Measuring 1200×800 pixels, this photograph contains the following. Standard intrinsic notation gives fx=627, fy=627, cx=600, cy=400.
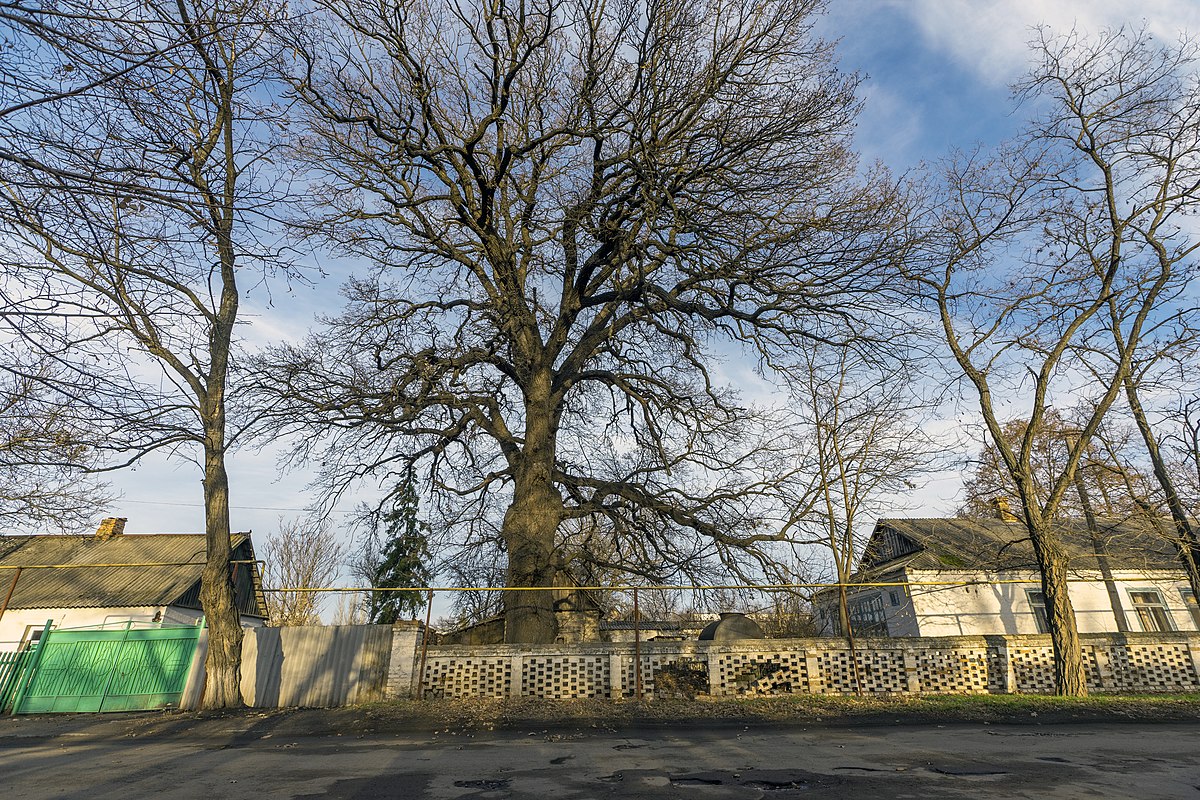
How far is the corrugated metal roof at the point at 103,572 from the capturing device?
22203 millimetres

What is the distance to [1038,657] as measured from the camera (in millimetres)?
11594

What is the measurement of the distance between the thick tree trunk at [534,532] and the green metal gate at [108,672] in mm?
6812

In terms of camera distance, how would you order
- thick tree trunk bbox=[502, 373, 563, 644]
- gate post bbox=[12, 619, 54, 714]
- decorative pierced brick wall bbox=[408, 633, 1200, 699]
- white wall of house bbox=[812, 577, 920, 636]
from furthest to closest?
1. white wall of house bbox=[812, 577, 920, 636]
2. gate post bbox=[12, 619, 54, 714]
3. thick tree trunk bbox=[502, 373, 563, 644]
4. decorative pierced brick wall bbox=[408, 633, 1200, 699]

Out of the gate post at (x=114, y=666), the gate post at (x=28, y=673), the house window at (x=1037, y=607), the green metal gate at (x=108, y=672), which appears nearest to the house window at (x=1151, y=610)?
the house window at (x=1037, y=607)

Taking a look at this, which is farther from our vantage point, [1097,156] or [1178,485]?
[1178,485]

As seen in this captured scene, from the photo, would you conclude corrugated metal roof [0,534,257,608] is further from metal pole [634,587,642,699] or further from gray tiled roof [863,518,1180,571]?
gray tiled roof [863,518,1180,571]

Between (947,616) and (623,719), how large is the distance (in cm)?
2138

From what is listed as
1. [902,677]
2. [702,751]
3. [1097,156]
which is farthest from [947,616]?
[702,751]

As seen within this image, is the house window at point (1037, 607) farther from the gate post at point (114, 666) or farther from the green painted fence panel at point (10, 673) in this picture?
the green painted fence panel at point (10, 673)

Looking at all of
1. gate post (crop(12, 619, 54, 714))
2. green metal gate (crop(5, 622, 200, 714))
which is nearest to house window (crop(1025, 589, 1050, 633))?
green metal gate (crop(5, 622, 200, 714))

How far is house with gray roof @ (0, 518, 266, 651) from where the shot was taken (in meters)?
21.9

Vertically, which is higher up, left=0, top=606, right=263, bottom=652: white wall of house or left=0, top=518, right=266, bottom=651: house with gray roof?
left=0, top=518, right=266, bottom=651: house with gray roof

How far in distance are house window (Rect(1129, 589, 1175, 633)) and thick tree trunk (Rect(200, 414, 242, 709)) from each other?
3174 cm

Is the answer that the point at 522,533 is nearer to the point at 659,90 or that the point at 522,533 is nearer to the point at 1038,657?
the point at 659,90
